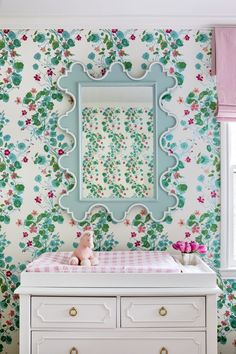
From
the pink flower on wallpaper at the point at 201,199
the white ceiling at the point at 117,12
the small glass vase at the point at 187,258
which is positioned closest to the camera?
the small glass vase at the point at 187,258

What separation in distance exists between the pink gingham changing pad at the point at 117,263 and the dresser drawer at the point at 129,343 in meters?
0.35

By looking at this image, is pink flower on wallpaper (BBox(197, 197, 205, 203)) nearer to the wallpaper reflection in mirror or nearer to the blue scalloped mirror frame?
the blue scalloped mirror frame

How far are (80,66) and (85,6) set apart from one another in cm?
39

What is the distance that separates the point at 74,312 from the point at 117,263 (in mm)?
385

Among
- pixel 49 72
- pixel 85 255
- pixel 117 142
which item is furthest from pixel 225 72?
pixel 85 255

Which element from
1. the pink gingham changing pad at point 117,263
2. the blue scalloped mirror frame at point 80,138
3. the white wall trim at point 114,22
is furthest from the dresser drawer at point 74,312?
the white wall trim at point 114,22

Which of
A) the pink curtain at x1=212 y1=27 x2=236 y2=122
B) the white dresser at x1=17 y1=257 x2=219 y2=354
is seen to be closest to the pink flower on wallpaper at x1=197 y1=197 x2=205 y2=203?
the pink curtain at x1=212 y1=27 x2=236 y2=122

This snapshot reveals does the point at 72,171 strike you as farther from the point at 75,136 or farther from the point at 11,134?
the point at 11,134

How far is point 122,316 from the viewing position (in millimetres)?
2842

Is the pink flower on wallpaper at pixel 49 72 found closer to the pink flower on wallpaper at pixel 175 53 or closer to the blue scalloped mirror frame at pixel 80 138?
the blue scalloped mirror frame at pixel 80 138

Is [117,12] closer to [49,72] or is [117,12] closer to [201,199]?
[49,72]

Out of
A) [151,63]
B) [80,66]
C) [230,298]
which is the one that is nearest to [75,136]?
[80,66]

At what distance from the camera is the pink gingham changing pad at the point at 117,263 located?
2.87 metres

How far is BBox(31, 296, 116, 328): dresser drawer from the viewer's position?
112 inches
